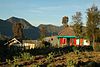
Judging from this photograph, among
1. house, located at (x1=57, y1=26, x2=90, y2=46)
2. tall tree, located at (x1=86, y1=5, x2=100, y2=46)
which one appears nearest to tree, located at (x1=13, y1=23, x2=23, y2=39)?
house, located at (x1=57, y1=26, x2=90, y2=46)

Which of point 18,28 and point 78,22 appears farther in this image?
point 18,28

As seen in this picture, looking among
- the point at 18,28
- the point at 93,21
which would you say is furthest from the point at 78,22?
the point at 18,28

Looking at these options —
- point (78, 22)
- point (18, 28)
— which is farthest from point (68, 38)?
point (18, 28)

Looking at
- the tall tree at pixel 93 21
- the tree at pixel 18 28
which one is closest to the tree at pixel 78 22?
the tall tree at pixel 93 21

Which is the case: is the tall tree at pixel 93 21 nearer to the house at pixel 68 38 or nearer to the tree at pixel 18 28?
the house at pixel 68 38

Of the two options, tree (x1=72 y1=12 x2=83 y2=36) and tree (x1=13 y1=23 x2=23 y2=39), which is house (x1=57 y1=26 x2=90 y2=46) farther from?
tree (x1=13 y1=23 x2=23 y2=39)

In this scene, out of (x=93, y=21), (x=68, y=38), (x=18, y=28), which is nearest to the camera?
(x=93, y=21)

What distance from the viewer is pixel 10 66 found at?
59.1 ft

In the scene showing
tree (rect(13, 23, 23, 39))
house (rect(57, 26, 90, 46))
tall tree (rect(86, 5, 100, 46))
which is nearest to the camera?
tall tree (rect(86, 5, 100, 46))

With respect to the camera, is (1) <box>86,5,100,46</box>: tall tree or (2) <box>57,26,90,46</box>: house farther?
(2) <box>57,26,90,46</box>: house

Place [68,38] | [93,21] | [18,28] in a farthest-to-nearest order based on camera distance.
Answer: [18,28], [68,38], [93,21]

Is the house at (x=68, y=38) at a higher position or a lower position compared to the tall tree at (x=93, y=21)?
lower

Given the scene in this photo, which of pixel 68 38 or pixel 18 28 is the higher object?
pixel 18 28

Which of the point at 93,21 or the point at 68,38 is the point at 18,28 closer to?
the point at 68,38
